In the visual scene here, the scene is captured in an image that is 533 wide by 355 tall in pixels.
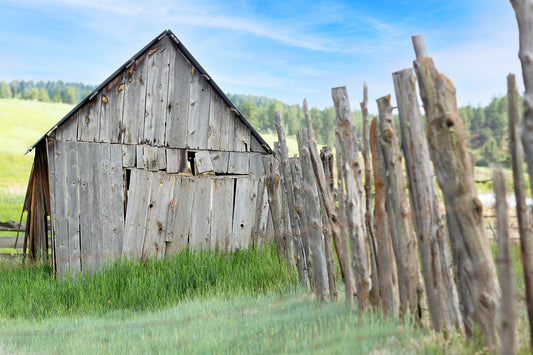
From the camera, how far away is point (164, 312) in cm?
616

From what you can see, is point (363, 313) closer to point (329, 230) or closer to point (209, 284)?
point (329, 230)

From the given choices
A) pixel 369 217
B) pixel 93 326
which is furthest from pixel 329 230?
pixel 93 326

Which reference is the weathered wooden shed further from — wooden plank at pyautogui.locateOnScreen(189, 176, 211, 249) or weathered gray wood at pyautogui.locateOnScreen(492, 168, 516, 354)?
weathered gray wood at pyautogui.locateOnScreen(492, 168, 516, 354)

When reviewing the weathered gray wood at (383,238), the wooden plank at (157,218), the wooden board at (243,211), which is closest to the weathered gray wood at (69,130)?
the wooden plank at (157,218)

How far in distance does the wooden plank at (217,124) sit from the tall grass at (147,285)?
2430 mm

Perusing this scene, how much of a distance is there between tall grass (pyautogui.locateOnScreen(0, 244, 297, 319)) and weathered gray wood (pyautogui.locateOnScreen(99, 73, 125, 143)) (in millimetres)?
2446

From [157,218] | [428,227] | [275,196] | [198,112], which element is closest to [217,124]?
[198,112]

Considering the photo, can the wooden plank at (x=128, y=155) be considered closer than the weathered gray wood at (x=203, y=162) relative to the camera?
Yes

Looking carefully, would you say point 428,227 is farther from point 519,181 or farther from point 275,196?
point 275,196

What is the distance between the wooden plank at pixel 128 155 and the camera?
8578mm

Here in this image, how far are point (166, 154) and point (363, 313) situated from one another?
6.12 meters

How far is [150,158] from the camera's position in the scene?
29.0 feet

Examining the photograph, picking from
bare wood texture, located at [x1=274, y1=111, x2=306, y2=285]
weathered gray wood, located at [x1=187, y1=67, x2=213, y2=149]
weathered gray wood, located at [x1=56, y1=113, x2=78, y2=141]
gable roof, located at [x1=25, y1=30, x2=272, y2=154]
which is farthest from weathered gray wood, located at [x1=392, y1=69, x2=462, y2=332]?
weathered gray wood, located at [x1=56, y1=113, x2=78, y2=141]

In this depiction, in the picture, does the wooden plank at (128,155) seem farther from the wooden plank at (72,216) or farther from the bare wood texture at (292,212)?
the bare wood texture at (292,212)
